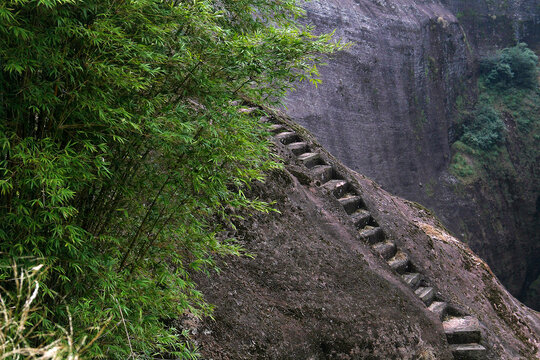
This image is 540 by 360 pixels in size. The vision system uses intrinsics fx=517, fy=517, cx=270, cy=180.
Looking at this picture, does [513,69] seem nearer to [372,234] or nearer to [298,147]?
[298,147]

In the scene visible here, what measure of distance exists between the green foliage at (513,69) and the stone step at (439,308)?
56.2 ft

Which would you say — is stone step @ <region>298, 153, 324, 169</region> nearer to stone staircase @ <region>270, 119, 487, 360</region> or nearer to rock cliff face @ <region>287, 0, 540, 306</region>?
stone staircase @ <region>270, 119, 487, 360</region>

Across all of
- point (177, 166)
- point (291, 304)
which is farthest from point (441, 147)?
point (177, 166)

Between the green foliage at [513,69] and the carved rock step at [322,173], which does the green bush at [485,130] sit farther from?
the carved rock step at [322,173]

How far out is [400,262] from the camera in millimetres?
7043

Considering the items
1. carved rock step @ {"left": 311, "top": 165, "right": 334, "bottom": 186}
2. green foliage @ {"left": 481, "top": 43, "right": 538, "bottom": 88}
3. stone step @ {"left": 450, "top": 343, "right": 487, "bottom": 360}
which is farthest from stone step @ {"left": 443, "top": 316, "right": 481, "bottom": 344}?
green foliage @ {"left": 481, "top": 43, "right": 538, "bottom": 88}

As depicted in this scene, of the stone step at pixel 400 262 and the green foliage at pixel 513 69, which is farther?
the green foliage at pixel 513 69

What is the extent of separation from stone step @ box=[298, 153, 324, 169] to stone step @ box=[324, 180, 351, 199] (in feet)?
1.16

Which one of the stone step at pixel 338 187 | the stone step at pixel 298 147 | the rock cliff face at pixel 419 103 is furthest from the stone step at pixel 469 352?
the rock cliff face at pixel 419 103

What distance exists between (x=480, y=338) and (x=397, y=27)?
1268 cm

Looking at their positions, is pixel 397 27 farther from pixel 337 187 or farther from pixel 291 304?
pixel 291 304

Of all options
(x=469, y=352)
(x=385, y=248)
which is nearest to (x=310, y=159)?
(x=385, y=248)

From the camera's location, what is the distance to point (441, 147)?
62.3ft

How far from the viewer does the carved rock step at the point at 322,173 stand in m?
7.06
